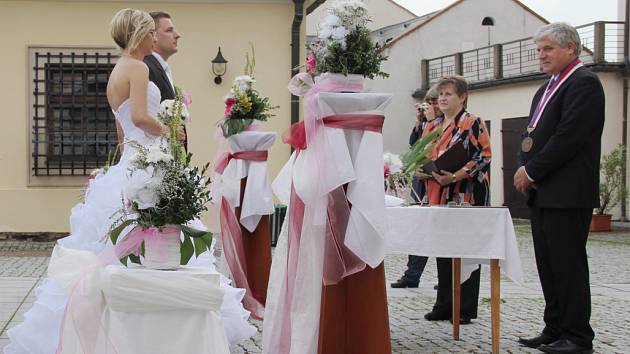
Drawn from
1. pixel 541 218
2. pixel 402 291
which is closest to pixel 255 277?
pixel 402 291

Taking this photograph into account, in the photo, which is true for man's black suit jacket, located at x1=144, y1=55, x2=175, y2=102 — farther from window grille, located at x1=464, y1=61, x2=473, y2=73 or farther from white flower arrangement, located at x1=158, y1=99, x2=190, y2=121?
window grille, located at x1=464, y1=61, x2=473, y2=73

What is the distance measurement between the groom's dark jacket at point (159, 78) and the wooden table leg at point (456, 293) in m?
2.08

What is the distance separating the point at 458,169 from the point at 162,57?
2370 millimetres

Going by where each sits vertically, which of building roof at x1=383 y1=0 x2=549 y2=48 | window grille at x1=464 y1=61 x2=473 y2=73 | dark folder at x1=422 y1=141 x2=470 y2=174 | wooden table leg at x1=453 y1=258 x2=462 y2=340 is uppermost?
building roof at x1=383 y1=0 x2=549 y2=48

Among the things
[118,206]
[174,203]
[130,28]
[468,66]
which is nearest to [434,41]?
[468,66]

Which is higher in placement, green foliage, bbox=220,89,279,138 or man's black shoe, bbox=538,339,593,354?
green foliage, bbox=220,89,279,138

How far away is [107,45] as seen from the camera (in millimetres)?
13211

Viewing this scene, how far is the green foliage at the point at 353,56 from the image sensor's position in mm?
4750

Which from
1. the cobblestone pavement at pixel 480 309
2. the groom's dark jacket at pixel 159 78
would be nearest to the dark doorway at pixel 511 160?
the cobblestone pavement at pixel 480 309

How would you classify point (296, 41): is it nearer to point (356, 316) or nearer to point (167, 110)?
point (167, 110)

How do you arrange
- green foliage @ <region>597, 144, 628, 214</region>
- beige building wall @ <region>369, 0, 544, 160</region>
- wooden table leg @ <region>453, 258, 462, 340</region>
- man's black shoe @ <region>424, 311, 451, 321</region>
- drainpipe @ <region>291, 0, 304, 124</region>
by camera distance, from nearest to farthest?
wooden table leg @ <region>453, 258, 462, 340</region>, man's black shoe @ <region>424, 311, 451, 321</region>, drainpipe @ <region>291, 0, 304, 124</region>, green foliage @ <region>597, 144, 628, 214</region>, beige building wall @ <region>369, 0, 544, 160</region>

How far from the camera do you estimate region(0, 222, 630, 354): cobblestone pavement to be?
595 centimetres

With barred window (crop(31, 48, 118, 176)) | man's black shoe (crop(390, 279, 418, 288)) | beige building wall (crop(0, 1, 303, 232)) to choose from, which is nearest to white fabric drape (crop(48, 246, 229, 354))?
man's black shoe (crop(390, 279, 418, 288))

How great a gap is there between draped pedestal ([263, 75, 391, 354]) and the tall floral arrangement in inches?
3.8
